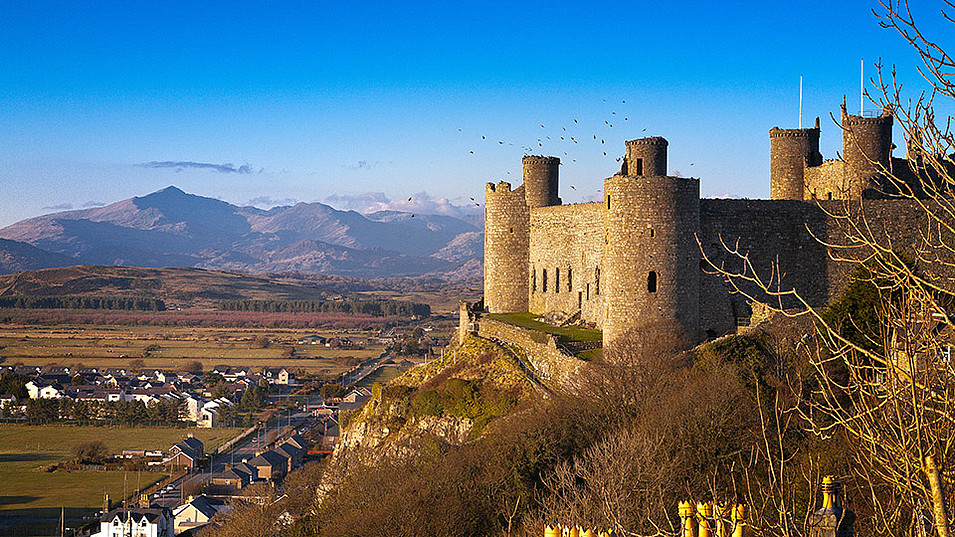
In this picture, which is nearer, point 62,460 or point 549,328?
point 549,328

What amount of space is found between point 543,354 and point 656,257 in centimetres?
618

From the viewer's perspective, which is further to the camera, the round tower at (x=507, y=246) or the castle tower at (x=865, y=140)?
the round tower at (x=507, y=246)

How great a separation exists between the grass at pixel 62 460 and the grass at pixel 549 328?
36777 mm

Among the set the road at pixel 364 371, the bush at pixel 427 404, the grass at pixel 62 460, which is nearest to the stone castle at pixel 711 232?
the bush at pixel 427 404

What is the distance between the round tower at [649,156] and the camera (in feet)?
102

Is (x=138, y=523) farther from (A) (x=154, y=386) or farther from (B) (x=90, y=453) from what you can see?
(A) (x=154, y=386)

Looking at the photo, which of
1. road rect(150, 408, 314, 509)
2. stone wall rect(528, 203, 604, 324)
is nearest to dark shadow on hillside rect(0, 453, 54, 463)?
road rect(150, 408, 314, 509)

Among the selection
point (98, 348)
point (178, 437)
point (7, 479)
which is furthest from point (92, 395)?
point (98, 348)

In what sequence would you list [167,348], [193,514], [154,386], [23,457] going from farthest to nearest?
[167,348] → [154,386] → [23,457] → [193,514]

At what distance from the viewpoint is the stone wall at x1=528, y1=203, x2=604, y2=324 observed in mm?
34750

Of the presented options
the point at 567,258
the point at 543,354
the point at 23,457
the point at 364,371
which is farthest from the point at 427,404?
the point at 364,371

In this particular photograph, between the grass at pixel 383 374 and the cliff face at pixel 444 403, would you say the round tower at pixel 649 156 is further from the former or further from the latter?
the grass at pixel 383 374

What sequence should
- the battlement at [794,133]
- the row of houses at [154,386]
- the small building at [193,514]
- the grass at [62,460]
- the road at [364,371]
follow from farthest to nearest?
the road at [364,371], the row of houses at [154,386], the grass at [62,460], the small building at [193,514], the battlement at [794,133]

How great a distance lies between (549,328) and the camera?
35812mm
